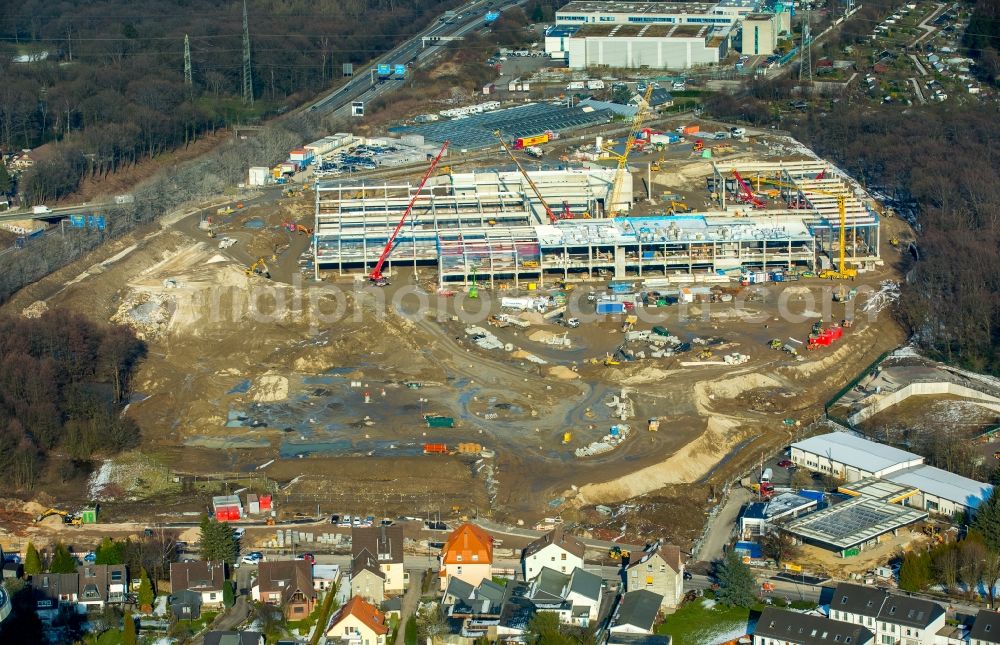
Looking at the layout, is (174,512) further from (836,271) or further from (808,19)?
(808,19)

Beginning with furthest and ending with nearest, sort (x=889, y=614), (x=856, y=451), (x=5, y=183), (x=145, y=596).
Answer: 1. (x=5, y=183)
2. (x=856, y=451)
3. (x=145, y=596)
4. (x=889, y=614)

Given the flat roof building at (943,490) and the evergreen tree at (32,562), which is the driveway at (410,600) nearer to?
the evergreen tree at (32,562)

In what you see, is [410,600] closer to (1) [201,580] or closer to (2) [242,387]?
(1) [201,580]

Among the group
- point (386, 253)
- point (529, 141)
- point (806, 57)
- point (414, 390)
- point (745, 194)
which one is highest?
point (806, 57)

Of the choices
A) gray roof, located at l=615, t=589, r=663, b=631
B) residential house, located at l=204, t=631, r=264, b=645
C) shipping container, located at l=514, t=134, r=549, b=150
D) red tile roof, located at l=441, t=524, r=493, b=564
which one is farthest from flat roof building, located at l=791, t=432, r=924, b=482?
shipping container, located at l=514, t=134, r=549, b=150

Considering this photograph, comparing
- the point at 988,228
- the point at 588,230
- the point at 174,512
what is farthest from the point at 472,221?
the point at 174,512

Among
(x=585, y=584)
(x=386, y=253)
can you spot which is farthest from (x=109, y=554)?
(x=386, y=253)

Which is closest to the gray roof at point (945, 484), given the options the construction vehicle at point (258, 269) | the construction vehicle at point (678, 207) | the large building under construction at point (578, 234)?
the large building under construction at point (578, 234)
